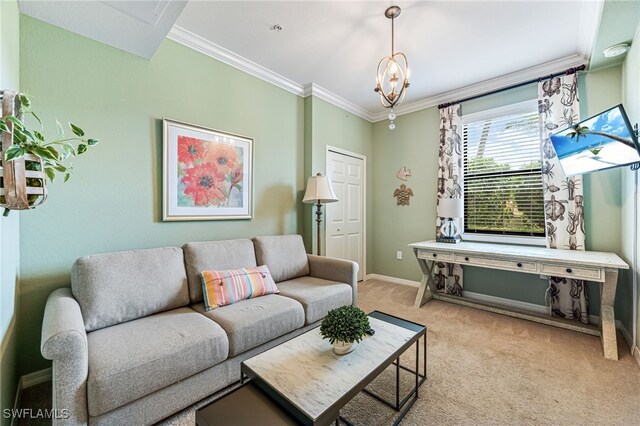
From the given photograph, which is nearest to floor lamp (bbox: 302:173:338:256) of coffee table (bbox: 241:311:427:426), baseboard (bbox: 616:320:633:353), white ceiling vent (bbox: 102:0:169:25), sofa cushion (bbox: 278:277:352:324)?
sofa cushion (bbox: 278:277:352:324)

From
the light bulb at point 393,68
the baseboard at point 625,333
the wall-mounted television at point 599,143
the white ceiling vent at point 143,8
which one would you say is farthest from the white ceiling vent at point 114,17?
the baseboard at point 625,333

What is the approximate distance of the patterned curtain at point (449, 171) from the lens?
137 inches

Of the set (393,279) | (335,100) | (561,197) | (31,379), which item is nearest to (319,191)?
(335,100)

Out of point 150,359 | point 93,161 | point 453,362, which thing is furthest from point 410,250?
point 93,161

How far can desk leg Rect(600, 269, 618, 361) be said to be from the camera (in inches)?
81.6

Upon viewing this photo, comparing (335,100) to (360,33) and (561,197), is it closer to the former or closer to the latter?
(360,33)

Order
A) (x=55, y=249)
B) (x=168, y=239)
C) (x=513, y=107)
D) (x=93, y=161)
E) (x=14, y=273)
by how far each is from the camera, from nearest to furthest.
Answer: (x=14, y=273)
(x=55, y=249)
(x=93, y=161)
(x=168, y=239)
(x=513, y=107)

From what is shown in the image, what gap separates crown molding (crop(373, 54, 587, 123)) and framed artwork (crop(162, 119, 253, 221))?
2.53 metres

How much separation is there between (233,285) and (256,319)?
42 cm

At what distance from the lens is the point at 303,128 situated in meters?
3.55

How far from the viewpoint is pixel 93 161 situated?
199cm

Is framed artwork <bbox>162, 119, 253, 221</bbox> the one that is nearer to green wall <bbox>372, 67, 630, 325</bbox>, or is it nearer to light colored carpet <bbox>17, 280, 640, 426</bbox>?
light colored carpet <bbox>17, 280, 640, 426</bbox>

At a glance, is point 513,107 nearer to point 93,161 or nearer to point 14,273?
point 93,161

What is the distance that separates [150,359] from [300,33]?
267cm
